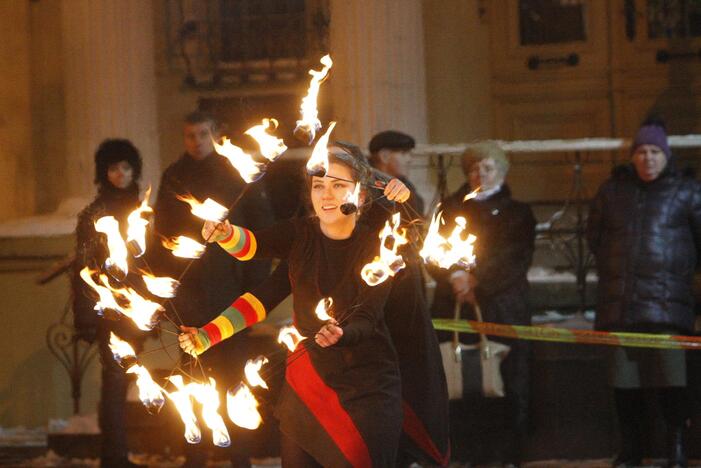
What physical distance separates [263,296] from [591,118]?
6501mm

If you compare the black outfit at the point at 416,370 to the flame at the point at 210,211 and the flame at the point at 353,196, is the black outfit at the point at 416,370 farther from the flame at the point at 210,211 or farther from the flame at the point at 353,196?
the flame at the point at 210,211

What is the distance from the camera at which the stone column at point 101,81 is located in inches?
414

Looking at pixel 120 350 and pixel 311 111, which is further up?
pixel 311 111

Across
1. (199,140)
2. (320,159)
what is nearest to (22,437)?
(199,140)

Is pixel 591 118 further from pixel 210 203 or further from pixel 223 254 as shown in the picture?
pixel 210 203

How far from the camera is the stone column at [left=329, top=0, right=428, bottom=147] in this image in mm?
10312

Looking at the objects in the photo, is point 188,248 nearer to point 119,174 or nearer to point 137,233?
point 137,233

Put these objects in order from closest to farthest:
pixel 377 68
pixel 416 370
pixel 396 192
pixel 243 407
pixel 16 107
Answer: pixel 243 407, pixel 396 192, pixel 416 370, pixel 377 68, pixel 16 107

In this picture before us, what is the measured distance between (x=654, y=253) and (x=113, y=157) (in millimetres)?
3053

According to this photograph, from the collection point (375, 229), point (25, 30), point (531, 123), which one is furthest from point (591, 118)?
point (375, 229)

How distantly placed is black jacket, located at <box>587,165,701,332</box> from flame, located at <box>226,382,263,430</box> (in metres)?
3.13

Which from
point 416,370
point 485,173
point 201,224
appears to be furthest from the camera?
point 485,173

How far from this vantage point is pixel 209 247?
7695mm

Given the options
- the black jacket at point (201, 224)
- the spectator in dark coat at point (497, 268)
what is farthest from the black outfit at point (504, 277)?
the black jacket at point (201, 224)
